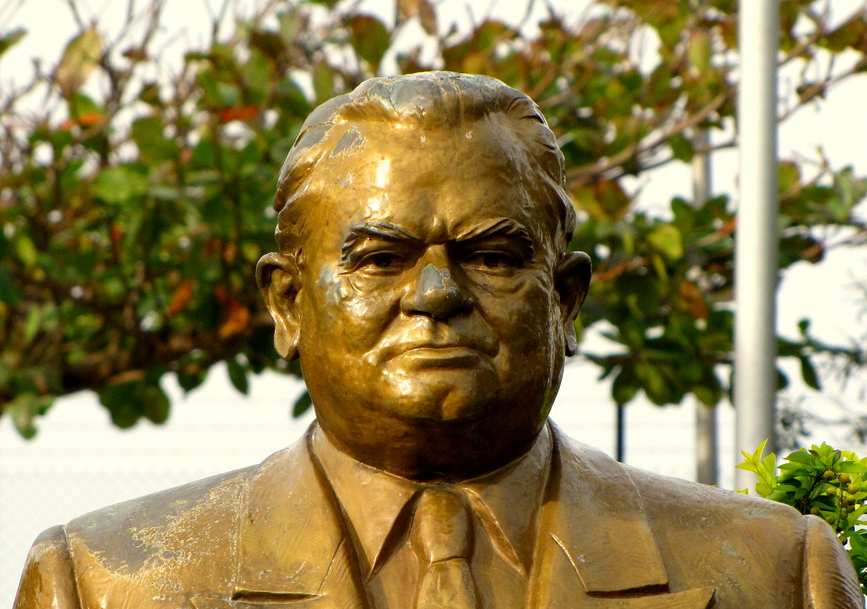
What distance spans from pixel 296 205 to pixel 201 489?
1.97 ft

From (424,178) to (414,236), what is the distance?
111 mm

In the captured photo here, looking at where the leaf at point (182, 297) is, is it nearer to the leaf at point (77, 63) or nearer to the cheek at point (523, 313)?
the leaf at point (77, 63)

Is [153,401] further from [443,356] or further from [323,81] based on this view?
[443,356]

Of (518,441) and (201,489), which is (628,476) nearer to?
(518,441)

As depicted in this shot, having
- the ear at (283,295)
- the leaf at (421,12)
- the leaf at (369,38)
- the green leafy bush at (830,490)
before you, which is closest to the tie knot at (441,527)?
the ear at (283,295)

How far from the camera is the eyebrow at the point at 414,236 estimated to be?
4020 mm

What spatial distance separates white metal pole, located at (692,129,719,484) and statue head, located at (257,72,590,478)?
14.5 feet

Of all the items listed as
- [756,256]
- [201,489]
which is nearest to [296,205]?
[201,489]

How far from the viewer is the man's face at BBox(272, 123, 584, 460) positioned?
13.0 ft

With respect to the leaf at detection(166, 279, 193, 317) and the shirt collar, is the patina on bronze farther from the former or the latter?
→ the leaf at detection(166, 279, 193, 317)

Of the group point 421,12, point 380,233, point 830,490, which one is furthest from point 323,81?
point 380,233

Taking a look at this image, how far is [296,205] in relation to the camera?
13.8 feet

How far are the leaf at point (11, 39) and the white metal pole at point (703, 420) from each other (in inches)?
100

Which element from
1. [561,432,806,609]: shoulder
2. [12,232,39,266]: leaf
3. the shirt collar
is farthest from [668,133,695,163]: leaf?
the shirt collar
